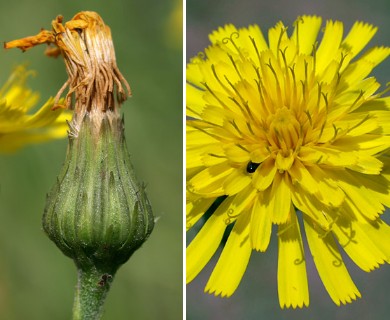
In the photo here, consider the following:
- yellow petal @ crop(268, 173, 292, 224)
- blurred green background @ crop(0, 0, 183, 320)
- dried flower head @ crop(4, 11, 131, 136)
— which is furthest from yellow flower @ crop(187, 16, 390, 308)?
blurred green background @ crop(0, 0, 183, 320)

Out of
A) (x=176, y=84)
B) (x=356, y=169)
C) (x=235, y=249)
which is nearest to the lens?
(x=356, y=169)

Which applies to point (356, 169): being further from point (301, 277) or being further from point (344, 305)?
point (344, 305)

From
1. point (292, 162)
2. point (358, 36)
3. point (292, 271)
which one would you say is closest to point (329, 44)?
point (358, 36)

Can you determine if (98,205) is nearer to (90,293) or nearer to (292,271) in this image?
(90,293)

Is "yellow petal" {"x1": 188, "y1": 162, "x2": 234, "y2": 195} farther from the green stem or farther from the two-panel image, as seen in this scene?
the green stem

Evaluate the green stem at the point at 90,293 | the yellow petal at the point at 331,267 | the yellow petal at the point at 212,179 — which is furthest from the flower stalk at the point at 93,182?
the yellow petal at the point at 331,267

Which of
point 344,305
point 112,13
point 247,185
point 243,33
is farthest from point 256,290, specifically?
point 112,13
